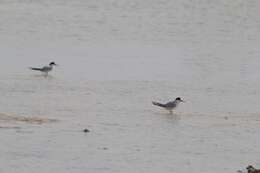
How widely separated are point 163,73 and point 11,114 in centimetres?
449

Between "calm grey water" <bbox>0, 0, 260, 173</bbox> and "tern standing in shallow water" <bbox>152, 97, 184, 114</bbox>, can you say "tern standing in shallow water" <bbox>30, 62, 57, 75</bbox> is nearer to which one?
"calm grey water" <bbox>0, 0, 260, 173</bbox>

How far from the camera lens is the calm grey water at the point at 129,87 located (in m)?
12.3

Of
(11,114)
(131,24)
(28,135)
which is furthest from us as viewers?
(131,24)

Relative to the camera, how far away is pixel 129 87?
16812 mm

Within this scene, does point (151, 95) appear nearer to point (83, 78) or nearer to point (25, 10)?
point (83, 78)

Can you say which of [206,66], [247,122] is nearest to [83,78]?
[206,66]

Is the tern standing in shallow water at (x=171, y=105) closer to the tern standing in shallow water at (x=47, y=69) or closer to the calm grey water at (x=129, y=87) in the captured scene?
the calm grey water at (x=129, y=87)

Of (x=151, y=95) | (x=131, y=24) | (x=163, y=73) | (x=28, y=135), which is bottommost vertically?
(x=28, y=135)

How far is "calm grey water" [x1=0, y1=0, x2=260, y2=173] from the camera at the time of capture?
12.3 meters

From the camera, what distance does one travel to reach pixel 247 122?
572 inches

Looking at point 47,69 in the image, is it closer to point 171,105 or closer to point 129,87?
point 129,87

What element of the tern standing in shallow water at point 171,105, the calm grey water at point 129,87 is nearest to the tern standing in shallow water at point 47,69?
the calm grey water at point 129,87

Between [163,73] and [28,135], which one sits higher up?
[163,73]

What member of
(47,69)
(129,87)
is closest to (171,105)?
(129,87)
